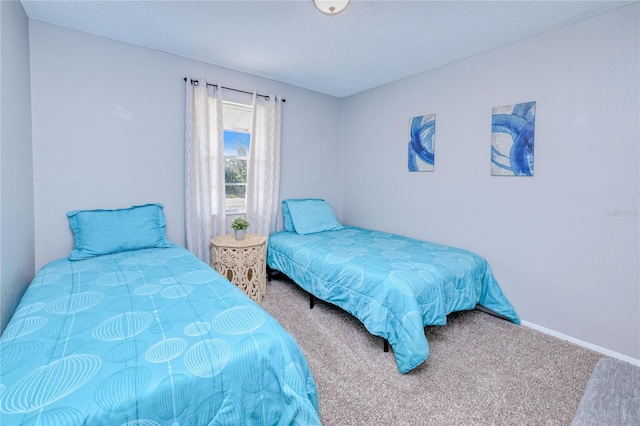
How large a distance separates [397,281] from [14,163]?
2.59m

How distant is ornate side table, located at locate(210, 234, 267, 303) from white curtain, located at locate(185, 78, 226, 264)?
211 millimetres

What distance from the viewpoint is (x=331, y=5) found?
1.81 m

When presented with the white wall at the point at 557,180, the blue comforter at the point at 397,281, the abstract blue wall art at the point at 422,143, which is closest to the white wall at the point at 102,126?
the blue comforter at the point at 397,281

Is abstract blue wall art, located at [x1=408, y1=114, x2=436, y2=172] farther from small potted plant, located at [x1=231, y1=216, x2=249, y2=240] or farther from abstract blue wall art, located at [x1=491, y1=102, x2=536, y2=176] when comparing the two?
small potted plant, located at [x1=231, y1=216, x2=249, y2=240]

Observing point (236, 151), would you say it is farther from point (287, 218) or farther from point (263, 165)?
point (287, 218)

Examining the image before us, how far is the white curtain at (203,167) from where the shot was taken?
288cm

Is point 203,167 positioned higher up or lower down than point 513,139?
lower down

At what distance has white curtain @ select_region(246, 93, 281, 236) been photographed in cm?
333

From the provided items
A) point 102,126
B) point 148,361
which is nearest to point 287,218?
point 102,126

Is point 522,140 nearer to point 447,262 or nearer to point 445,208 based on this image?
point 445,208

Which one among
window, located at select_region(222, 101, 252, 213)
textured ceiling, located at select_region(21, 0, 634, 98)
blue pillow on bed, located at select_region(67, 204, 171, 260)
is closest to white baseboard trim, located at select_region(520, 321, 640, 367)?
textured ceiling, located at select_region(21, 0, 634, 98)

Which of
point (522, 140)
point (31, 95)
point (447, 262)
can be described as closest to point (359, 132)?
point (522, 140)

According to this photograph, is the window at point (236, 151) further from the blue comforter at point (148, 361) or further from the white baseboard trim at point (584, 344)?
the white baseboard trim at point (584, 344)

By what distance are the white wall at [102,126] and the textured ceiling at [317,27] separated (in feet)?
0.47
